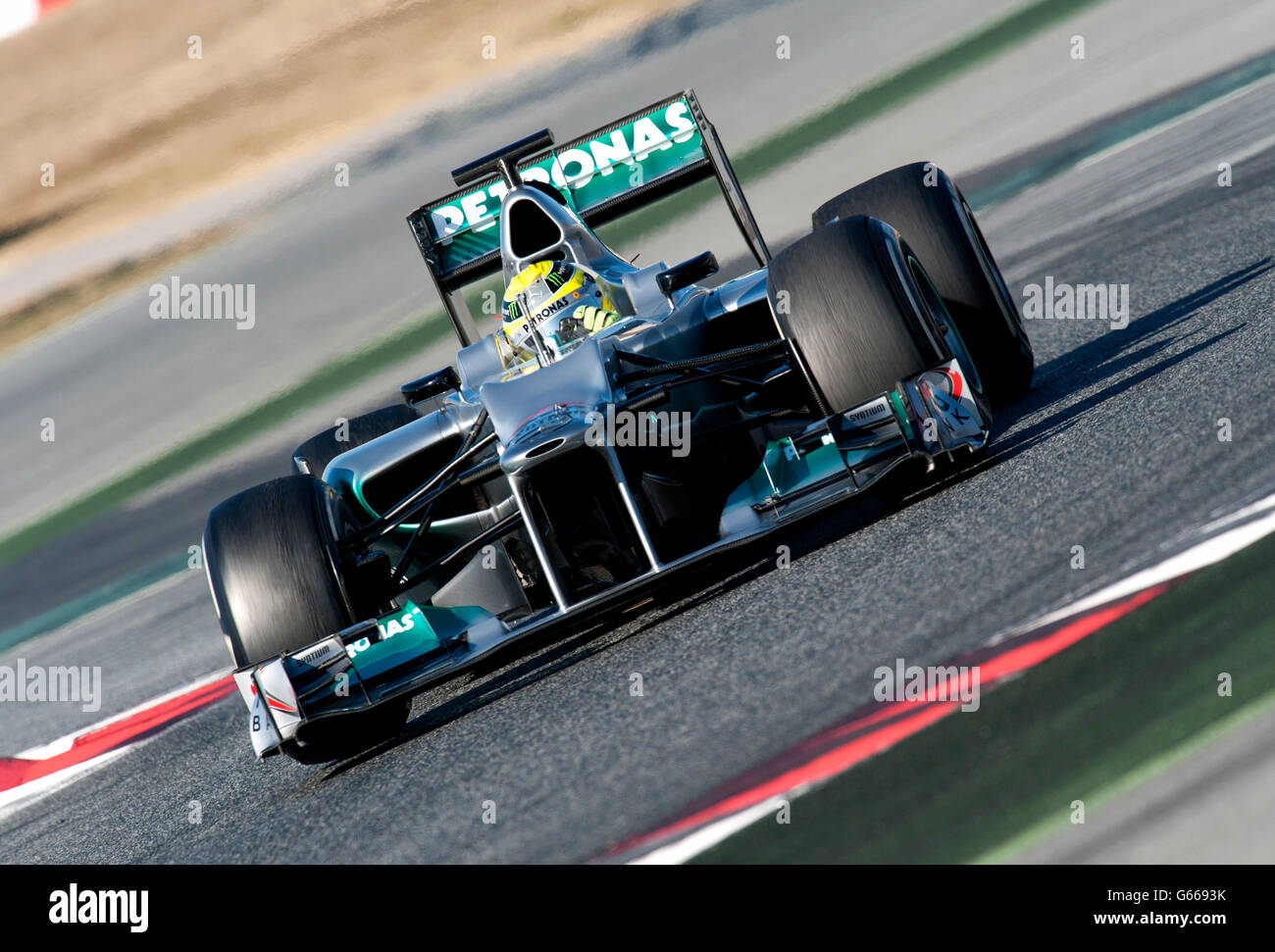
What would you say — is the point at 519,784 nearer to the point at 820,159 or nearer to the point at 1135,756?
the point at 1135,756

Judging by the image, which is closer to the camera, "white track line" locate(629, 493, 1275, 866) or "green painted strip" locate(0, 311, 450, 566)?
"white track line" locate(629, 493, 1275, 866)

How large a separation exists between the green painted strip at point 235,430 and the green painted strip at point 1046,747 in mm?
10626

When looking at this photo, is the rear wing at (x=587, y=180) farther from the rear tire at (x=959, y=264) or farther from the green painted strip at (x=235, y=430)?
the green painted strip at (x=235, y=430)

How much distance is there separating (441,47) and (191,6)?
11.9 feet

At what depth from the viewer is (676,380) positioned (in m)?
5.92

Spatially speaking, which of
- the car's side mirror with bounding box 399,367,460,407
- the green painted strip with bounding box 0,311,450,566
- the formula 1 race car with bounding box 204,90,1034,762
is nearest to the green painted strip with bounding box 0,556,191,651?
the green painted strip with bounding box 0,311,450,566

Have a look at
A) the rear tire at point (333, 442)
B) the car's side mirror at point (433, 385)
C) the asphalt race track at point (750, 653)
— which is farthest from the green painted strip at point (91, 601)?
the car's side mirror at point (433, 385)

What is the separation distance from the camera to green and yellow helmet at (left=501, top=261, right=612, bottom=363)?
6.81 m

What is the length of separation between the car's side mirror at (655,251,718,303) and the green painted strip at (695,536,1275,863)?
2.77m

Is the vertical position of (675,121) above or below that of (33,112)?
below

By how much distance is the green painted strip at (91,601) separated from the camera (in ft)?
35.3

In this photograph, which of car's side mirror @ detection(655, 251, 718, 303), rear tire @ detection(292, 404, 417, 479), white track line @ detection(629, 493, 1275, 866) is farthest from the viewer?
rear tire @ detection(292, 404, 417, 479)

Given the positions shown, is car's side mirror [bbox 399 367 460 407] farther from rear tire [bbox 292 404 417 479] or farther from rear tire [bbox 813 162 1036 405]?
rear tire [bbox 813 162 1036 405]

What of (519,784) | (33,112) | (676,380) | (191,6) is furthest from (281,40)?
(519,784)
